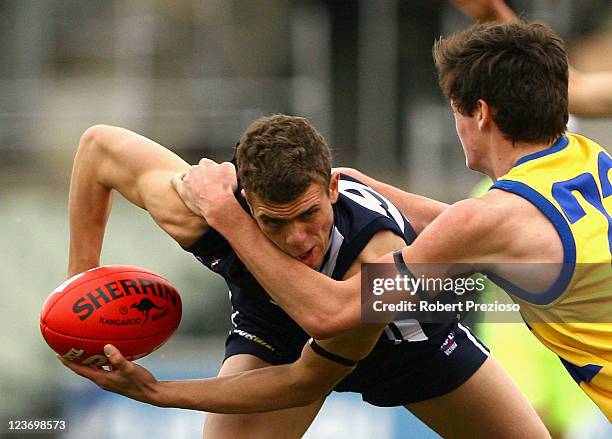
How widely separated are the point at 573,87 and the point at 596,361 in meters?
1.97

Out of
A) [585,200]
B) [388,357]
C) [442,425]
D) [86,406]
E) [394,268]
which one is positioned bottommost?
[86,406]

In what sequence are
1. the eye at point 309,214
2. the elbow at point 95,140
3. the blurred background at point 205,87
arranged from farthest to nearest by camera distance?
the blurred background at point 205,87, the elbow at point 95,140, the eye at point 309,214

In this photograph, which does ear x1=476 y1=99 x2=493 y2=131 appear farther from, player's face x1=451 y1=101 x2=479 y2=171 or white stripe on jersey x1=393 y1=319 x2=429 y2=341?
white stripe on jersey x1=393 y1=319 x2=429 y2=341

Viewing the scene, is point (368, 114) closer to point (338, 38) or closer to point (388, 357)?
point (338, 38)

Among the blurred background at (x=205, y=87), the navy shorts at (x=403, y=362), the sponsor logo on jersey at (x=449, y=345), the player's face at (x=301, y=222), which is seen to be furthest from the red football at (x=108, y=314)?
the blurred background at (x=205, y=87)

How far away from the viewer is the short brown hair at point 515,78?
4.13 m

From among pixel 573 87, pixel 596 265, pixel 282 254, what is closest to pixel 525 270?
pixel 596 265

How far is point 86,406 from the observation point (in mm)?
7875

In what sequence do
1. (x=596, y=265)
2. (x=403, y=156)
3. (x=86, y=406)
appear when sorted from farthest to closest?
1. (x=403, y=156)
2. (x=86, y=406)
3. (x=596, y=265)

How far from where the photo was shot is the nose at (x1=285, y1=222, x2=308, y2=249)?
13.9ft

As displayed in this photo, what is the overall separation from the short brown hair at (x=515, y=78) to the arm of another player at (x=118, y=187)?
3.73ft

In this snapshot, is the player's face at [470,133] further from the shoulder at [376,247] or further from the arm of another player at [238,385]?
the arm of another player at [238,385]

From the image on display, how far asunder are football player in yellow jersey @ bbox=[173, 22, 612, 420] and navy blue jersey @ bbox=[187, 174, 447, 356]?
19 cm

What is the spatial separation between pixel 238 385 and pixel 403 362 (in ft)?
2.36
